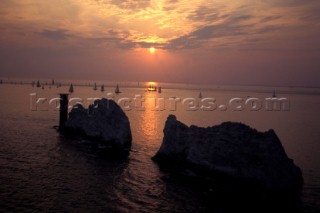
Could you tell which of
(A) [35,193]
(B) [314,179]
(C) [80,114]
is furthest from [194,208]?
(C) [80,114]

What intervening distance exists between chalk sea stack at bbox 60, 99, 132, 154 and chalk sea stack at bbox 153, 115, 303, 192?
27.5 ft

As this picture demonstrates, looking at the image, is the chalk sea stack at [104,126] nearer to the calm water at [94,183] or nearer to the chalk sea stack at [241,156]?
the calm water at [94,183]

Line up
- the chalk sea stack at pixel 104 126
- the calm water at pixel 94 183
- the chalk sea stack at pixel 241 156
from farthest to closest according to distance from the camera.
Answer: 1. the chalk sea stack at pixel 104 126
2. the chalk sea stack at pixel 241 156
3. the calm water at pixel 94 183

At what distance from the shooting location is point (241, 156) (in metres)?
21.7

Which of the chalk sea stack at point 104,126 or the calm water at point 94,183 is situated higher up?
the chalk sea stack at point 104,126

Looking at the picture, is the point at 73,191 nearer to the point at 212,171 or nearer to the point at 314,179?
the point at 212,171

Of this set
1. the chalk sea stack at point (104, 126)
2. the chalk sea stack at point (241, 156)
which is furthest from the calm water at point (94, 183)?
the chalk sea stack at point (104, 126)

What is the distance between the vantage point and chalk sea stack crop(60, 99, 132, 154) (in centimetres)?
3297

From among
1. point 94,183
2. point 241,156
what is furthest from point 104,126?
point 241,156

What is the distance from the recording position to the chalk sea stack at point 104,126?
32969mm

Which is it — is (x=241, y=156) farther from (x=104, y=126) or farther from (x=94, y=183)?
(x=104, y=126)

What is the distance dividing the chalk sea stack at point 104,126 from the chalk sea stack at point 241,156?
8.38 metres

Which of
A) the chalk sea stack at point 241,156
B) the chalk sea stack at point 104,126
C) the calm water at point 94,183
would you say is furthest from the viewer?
the chalk sea stack at point 104,126

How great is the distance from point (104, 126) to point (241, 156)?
18223 millimetres
